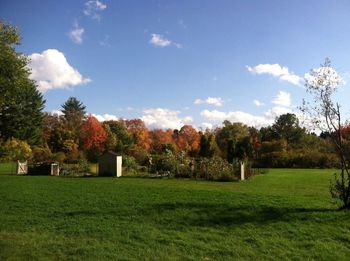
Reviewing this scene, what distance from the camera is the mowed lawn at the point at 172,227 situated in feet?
28.0

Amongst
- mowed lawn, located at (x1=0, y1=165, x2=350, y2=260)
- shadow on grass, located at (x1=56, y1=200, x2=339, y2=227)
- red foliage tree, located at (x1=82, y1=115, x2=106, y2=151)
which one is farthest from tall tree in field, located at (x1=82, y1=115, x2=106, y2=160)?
shadow on grass, located at (x1=56, y1=200, x2=339, y2=227)

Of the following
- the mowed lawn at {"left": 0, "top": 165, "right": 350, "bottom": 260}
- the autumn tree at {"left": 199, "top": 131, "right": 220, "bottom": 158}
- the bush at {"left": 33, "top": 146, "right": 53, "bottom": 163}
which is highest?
the autumn tree at {"left": 199, "top": 131, "right": 220, "bottom": 158}

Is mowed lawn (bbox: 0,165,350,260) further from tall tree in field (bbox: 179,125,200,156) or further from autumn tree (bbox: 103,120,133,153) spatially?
tall tree in field (bbox: 179,125,200,156)

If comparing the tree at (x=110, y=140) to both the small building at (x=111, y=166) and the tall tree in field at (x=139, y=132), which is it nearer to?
the tall tree in field at (x=139, y=132)

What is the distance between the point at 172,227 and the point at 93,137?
51.7m

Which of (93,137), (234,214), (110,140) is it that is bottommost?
(234,214)

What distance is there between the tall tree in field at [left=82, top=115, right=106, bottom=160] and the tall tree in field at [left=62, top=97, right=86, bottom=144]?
4.38 feet

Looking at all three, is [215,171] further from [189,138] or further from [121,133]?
[189,138]

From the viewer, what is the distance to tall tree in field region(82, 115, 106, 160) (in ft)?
195

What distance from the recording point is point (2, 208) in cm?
1294

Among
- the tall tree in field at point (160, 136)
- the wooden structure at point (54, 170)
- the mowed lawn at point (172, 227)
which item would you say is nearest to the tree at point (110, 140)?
the tall tree in field at point (160, 136)

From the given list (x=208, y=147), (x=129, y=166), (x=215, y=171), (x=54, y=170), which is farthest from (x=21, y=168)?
(x=208, y=147)

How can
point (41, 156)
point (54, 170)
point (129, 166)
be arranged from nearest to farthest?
1. point (54, 170)
2. point (129, 166)
3. point (41, 156)

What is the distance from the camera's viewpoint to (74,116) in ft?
247
